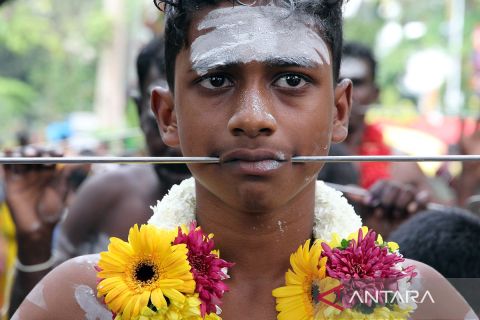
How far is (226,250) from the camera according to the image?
253cm

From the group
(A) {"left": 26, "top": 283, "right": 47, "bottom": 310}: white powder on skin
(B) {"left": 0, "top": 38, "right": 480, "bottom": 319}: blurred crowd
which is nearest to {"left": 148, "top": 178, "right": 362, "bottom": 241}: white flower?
(A) {"left": 26, "top": 283, "right": 47, "bottom": 310}: white powder on skin

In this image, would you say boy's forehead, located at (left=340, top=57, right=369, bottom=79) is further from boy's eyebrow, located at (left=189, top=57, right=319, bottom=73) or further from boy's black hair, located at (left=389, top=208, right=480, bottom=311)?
boy's eyebrow, located at (left=189, top=57, right=319, bottom=73)

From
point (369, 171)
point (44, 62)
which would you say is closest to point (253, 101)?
point (369, 171)

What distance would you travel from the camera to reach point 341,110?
268 cm

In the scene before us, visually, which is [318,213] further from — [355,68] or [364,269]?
[355,68]

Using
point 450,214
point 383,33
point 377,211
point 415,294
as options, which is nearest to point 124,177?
point 377,211

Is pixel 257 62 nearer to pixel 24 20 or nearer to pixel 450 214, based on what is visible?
pixel 450 214

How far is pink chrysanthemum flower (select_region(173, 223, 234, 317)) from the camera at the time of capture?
2.34m

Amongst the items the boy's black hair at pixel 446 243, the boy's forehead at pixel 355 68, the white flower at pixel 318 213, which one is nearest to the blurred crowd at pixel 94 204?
the boy's black hair at pixel 446 243

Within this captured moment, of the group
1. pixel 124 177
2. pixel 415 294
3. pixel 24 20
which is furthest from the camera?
pixel 24 20

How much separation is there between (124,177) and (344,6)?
2.49 m

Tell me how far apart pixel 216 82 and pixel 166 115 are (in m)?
0.34

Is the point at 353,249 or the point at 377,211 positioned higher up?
the point at 353,249

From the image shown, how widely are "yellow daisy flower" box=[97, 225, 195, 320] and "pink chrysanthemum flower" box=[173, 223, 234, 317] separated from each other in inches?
1.1
